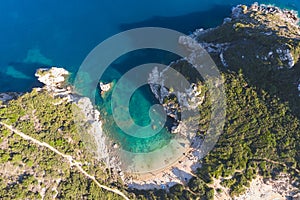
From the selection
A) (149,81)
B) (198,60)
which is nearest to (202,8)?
(198,60)

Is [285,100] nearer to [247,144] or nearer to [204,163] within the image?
[247,144]

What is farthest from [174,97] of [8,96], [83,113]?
[8,96]

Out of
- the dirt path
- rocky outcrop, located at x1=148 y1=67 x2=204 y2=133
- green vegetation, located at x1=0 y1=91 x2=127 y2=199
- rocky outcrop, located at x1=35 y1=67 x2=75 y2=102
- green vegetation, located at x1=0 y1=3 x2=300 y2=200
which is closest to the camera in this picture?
green vegetation, located at x1=0 y1=91 x2=127 y2=199

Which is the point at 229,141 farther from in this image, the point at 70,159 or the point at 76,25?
the point at 76,25

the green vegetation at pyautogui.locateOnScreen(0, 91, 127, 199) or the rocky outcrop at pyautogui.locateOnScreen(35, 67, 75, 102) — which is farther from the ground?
the rocky outcrop at pyautogui.locateOnScreen(35, 67, 75, 102)

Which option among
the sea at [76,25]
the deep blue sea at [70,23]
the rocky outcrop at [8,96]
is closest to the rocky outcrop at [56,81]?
the sea at [76,25]

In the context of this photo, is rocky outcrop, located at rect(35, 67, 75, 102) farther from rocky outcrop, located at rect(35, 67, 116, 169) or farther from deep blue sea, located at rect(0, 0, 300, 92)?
deep blue sea, located at rect(0, 0, 300, 92)

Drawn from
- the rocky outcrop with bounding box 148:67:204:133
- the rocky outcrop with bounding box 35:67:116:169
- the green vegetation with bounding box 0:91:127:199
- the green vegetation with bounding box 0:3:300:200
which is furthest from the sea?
the green vegetation with bounding box 0:3:300:200
